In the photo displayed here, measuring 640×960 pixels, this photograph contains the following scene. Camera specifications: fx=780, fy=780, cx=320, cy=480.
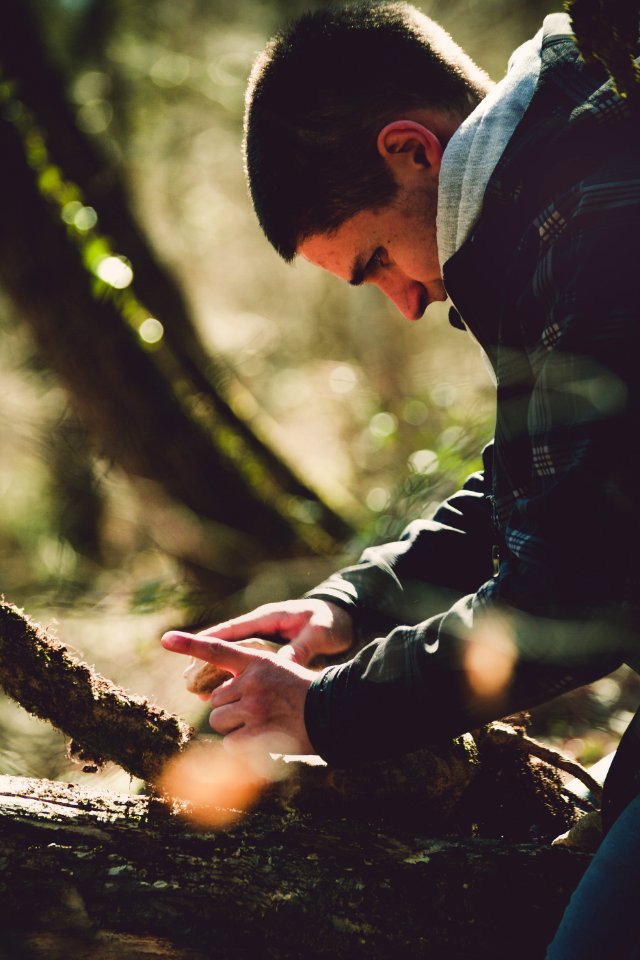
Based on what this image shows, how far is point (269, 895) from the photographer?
1.48 meters

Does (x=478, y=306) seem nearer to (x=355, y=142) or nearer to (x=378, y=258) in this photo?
(x=378, y=258)

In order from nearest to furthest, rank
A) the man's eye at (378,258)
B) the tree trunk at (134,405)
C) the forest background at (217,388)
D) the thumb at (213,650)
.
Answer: the thumb at (213,650)
the man's eye at (378,258)
the tree trunk at (134,405)
the forest background at (217,388)

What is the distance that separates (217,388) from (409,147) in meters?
2.80

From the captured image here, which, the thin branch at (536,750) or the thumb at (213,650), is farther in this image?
the thin branch at (536,750)

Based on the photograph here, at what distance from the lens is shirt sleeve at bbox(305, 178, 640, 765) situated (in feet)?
4.06

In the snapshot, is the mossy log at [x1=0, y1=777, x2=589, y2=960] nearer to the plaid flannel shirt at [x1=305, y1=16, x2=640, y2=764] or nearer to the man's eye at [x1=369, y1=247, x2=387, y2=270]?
the plaid flannel shirt at [x1=305, y1=16, x2=640, y2=764]

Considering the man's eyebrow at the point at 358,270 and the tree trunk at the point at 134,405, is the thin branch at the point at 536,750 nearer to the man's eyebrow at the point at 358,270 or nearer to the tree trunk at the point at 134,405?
the man's eyebrow at the point at 358,270

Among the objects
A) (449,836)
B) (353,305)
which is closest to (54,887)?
(449,836)

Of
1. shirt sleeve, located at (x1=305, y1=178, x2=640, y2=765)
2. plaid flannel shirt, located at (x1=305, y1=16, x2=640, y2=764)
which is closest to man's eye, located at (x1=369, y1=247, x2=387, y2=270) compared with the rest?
plaid flannel shirt, located at (x1=305, y1=16, x2=640, y2=764)

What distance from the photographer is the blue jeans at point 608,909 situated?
1242 mm

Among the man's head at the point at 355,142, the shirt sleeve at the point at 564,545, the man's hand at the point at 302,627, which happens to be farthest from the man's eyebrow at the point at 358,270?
the man's hand at the point at 302,627

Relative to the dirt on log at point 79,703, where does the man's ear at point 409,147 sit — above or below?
above

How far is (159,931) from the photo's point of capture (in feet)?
4.81

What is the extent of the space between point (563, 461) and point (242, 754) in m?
0.86
